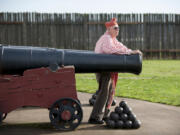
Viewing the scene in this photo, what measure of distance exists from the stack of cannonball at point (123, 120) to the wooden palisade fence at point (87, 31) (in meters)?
13.8

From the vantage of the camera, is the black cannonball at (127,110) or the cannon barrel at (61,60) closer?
the cannon barrel at (61,60)

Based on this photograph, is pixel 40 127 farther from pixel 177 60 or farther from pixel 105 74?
pixel 177 60

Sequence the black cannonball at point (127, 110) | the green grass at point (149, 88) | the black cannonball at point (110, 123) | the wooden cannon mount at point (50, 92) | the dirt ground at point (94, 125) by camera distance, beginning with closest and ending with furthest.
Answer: the dirt ground at point (94, 125), the wooden cannon mount at point (50, 92), the black cannonball at point (110, 123), the black cannonball at point (127, 110), the green grass at point (149, 88)

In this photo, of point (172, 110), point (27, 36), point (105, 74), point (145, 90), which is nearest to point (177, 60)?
point (27, 36)

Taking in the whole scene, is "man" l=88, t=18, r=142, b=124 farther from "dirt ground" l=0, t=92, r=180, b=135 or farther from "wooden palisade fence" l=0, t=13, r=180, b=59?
"wooden palisade fence" l=0, t=13, r=180, b=59

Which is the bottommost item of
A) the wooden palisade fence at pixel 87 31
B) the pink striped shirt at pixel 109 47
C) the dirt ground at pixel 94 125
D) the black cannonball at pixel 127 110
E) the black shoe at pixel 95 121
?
the dirt ground at pixel 94 125

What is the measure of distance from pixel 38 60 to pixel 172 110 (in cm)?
305

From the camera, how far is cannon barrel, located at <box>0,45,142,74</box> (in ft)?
20.2

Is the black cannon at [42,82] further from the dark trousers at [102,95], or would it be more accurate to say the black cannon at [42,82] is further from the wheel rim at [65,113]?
the dark trousers at [102,95]

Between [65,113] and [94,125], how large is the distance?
0.63 meters

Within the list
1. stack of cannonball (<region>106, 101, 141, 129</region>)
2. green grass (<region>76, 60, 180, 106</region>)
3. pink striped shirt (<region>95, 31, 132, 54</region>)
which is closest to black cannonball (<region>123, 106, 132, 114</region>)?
stack of cannonball (<region>106, 101, 141, 129</region>)

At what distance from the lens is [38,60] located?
618cm

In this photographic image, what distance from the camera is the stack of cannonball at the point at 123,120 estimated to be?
6.24 m

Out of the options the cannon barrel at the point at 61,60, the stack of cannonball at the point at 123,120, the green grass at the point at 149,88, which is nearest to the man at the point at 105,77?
the cannon barrel at the point at 61,60
